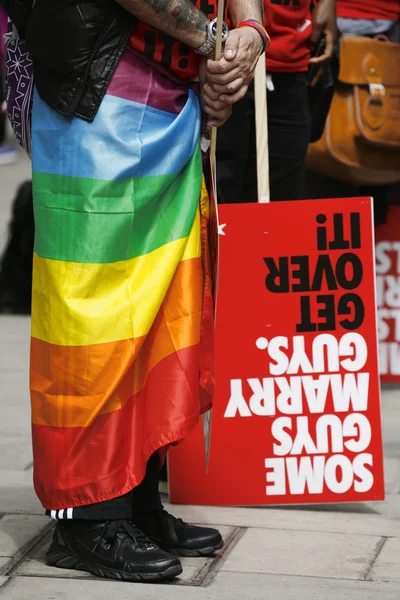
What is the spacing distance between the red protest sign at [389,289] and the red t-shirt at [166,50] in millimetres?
2314

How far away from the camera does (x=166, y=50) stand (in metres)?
3.04

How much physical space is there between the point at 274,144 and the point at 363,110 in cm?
99

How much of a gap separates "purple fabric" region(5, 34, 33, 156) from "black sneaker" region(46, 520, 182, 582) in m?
0.93

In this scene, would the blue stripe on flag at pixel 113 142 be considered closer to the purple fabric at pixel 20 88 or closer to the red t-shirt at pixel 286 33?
the purple fabric at pixel 20 88

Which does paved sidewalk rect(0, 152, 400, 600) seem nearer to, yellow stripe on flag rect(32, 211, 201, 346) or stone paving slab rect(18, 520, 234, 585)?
stone paving slab rect(18, 520, 234, 585)

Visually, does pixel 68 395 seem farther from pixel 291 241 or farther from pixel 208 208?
pixel 291 241

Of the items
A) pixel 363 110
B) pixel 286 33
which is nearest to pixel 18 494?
pixel 286 33

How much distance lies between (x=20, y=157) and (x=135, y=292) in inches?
339

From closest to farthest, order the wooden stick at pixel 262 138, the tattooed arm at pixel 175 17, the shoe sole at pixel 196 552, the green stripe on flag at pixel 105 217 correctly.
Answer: the tattooed arm at pixel 175 17, the green stripe on flag at pixel 105 217, the shoe sole at pixel 196 552, the wooden stick at pixel 262 138

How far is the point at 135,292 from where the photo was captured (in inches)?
120

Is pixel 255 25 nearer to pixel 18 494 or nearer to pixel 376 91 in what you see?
pixel 18 494

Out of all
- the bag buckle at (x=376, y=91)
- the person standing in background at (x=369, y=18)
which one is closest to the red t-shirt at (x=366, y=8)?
the person standing in background at (x=369, y=18)

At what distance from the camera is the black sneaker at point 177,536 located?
3.29 metres

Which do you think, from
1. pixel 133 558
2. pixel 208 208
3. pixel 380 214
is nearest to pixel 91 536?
pixel 133 558
